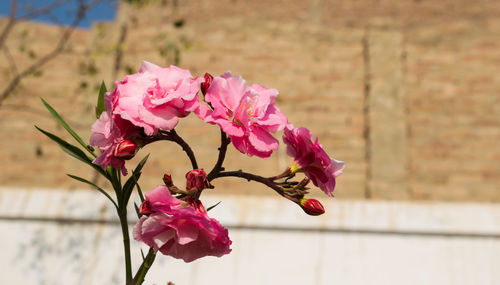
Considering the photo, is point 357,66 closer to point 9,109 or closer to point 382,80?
point 382,80

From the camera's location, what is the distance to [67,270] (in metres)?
2.12

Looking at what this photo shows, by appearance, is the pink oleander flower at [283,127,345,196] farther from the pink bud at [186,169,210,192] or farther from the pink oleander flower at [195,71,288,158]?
the pink bud at [186,169,210,192]

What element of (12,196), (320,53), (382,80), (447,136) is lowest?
(12,196)

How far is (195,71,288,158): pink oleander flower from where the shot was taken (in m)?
0.69

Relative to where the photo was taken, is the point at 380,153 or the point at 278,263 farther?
the point at 380,153

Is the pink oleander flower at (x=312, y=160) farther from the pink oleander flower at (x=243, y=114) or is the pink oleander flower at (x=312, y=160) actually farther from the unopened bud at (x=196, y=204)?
the unopened bud at (x=196, y=204)

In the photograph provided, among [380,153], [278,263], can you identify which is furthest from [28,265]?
[380,153]

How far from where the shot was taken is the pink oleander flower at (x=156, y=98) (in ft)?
2.21

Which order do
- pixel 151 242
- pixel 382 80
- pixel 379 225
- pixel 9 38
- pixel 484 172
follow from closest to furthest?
pixel 151 242 → pixel 379 225 → pixel 484 172 → pixel 382 80 → pixel 9 38

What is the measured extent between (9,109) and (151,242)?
5603 millimetres

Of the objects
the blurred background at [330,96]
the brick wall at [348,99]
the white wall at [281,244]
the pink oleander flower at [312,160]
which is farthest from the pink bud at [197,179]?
the brick wall at [348,99]

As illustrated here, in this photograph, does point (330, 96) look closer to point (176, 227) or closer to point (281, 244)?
point (281, 244)

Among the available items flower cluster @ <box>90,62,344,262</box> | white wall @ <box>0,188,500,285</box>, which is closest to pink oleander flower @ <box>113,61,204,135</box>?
flower cluster @ <box>90,62,344,262</box>

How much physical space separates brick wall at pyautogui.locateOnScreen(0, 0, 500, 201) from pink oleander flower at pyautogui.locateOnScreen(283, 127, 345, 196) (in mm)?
3899
